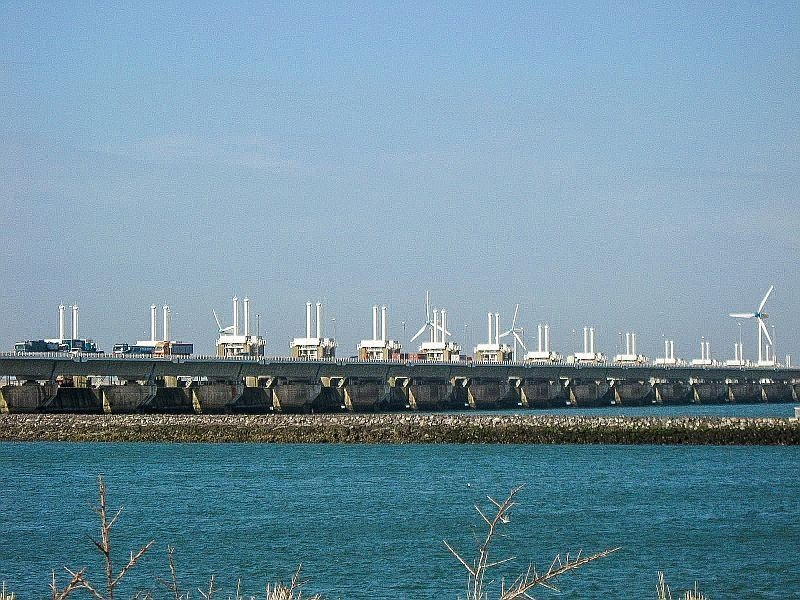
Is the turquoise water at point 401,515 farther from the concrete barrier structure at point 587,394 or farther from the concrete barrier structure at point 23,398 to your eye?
the concrete barrier structure at point 587,394

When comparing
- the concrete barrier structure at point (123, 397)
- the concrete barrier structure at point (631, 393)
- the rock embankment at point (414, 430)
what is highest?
the concrete barrier structure at point (123, 397)

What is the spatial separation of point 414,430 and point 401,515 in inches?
1412

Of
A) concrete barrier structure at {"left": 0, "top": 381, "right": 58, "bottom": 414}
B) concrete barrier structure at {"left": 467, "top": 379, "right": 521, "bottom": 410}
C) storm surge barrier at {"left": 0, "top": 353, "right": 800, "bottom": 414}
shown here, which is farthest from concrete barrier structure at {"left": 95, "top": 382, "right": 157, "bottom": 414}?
concrete barrier structure at {"left": 467, "top": 379, "right": 521, "bottom": 410}

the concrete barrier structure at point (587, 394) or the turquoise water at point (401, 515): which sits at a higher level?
the turquoise water at point (401, 515)

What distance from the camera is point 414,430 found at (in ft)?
262

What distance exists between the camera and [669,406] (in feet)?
543

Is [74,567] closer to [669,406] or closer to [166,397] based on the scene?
[166,397]

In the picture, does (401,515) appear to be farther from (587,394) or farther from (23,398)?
(587,394)

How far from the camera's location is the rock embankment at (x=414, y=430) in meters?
76.2

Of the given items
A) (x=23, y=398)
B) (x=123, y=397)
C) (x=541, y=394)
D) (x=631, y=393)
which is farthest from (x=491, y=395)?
(x=23, y=398)

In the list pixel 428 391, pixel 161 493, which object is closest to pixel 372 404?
pixel 428 391

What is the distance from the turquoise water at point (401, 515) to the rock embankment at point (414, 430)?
12.9 feet

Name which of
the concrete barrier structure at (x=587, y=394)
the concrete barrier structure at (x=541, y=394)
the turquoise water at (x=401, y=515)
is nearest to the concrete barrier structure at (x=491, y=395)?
the concrete barrier structure at (x=541, y=394)

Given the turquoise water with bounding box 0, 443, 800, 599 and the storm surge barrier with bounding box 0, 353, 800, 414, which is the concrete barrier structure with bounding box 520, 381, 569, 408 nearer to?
the storm surge barrier with bounding box 0, 353, 800, 414
